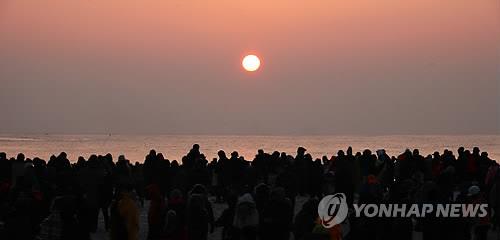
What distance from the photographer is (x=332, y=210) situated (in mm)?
14227

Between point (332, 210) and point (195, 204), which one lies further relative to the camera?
point (195, 204)

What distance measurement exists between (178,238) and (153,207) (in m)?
2.24

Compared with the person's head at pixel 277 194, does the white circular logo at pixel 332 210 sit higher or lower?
lower

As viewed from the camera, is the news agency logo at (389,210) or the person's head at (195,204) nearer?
the news agency logo at (389,210)

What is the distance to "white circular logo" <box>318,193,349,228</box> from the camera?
1333 centimetres

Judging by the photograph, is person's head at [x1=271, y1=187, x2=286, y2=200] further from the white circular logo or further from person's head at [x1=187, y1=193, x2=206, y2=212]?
person's head at [x1=187, y1=193, x2=206, y2=212]

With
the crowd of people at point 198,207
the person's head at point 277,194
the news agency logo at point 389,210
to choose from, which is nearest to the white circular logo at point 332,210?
the news agency logo at point 389,210

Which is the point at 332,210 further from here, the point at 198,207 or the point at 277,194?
the point at 198,207

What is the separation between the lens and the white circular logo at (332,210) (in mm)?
13326

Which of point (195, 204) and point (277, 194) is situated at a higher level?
point (277, 194)

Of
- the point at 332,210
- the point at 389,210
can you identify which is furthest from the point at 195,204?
the point at 389,210

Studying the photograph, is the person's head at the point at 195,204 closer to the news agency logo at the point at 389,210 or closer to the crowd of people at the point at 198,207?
the crowd of people at the point at 198,207

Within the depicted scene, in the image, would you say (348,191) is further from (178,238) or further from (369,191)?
(178,238)

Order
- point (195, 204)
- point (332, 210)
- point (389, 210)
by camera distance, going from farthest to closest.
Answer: point (195, 204), point (332, 210), point (389, 210)
